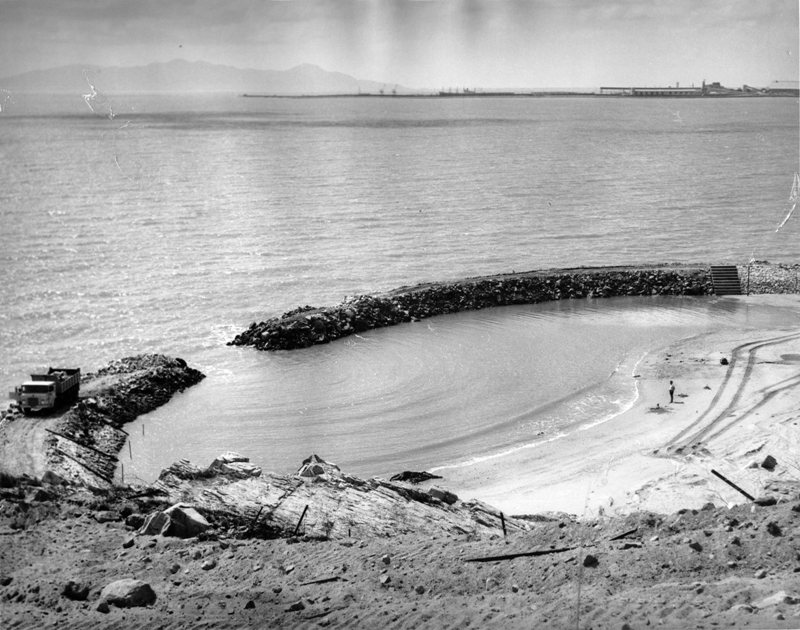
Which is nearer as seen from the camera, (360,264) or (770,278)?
(770,278)

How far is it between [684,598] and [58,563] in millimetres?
7562

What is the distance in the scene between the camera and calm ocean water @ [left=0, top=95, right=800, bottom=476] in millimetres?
22062

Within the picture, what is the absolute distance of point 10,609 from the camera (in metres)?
10.9

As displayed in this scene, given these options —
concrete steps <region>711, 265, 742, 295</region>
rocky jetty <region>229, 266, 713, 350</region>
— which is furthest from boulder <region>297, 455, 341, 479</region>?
concrete steps <region>711, 265, 742, 295</region>

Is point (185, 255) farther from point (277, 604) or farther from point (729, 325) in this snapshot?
point (277, 604)

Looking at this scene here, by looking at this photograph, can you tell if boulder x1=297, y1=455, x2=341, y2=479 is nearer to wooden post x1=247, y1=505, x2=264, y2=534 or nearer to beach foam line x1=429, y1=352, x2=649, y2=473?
wooden post x1=247, y1=505, x2=264, y2=534

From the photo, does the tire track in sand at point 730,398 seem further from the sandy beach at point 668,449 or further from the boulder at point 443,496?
the boulder at point 443,496

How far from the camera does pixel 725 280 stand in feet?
112

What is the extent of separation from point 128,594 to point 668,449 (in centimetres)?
1179

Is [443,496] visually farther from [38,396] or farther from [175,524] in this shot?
[38,396]

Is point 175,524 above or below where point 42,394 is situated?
below

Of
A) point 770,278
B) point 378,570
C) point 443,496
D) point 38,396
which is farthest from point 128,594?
point 770,278

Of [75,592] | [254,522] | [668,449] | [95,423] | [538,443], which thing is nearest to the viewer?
[75,592]

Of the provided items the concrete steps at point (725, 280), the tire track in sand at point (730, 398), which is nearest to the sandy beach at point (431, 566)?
the tire track in sand at point (730, 398)
